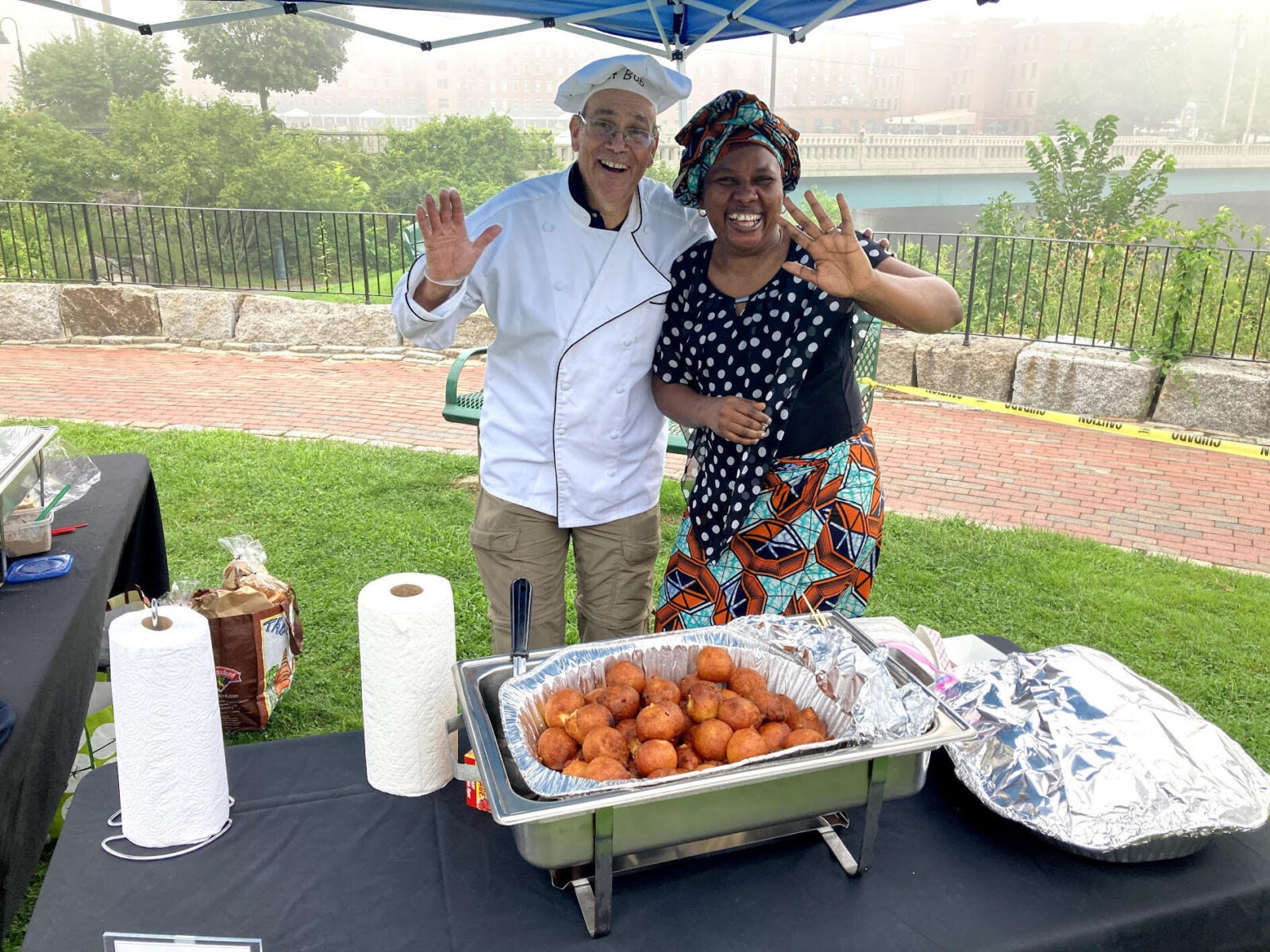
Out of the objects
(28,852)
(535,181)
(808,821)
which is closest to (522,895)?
(808,821)

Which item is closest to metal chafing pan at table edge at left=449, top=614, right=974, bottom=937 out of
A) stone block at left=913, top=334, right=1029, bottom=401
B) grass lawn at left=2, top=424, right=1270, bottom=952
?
grass lawn at left=2, top=424, right=1270, bottom=952

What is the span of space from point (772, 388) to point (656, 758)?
39.5 inches

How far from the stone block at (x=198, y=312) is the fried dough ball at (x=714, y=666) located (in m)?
9.49

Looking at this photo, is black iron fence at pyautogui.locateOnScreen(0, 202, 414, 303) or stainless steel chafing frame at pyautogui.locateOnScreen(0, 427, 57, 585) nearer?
stainless steel chafing frame at pyautogui.locateOnScreen(0, 427, 57, 585)

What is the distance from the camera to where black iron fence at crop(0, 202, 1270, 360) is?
714cm

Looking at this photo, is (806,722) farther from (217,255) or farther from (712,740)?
(217,255)

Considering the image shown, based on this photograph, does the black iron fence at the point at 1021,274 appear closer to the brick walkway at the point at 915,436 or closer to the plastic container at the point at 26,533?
the brick walkway at the point at 915,436

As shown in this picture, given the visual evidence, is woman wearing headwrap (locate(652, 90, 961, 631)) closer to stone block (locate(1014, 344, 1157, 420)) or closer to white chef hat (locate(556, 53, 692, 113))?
white chef hat (locate(556, 53, 692, 113))

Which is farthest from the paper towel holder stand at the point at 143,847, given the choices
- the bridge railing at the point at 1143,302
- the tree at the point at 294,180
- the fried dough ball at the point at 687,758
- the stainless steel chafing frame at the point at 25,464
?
the tree at the point at 294,180

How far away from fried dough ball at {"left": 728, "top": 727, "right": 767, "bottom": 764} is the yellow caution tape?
14.7ft

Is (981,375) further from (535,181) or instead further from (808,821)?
(808,821)

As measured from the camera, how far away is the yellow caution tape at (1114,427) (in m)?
5.13

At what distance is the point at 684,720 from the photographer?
4.27 feet

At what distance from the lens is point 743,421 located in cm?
193
